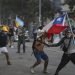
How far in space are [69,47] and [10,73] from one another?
238 cm

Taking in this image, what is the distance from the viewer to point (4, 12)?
6469 cm

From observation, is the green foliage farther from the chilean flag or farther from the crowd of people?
the chilean flag

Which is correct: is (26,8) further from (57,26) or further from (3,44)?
(57,26)

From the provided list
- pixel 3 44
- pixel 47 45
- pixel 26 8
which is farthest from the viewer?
pixel 26 8

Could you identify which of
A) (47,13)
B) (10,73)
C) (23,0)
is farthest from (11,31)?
(23,0)

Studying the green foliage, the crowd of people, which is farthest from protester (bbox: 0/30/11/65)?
the green foliage

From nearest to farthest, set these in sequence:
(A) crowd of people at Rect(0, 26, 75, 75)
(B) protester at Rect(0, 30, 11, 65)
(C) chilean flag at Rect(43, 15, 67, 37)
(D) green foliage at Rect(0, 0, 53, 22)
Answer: (A) crowd of people at Rect(0, 26, 75, 75)
(C) chilean flag at Rect(43, 15, 67, 37)
(B) protester at Rect(0, 30, 11, 65)
(D) green foliage at Rect(0, 0, 53, 22)

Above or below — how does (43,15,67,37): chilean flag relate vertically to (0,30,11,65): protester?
above

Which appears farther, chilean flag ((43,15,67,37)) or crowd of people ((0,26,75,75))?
chilean flag ((43,15,67,37))

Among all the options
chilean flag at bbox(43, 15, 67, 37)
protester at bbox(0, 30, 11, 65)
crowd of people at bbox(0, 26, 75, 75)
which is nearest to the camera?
crowd of people at bbox(0, 26, 75, 75)

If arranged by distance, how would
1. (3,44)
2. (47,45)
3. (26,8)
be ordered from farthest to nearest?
(26,8) → (3,44) → (47,45)

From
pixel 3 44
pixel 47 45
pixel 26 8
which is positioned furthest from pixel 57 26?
pixel 26 8

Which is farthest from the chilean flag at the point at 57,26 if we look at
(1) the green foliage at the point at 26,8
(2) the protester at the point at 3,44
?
(1) the green foliage at the point at 26,8

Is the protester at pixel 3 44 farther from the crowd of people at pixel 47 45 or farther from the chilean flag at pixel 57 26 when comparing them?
the chilean flag at pixel 57 26
